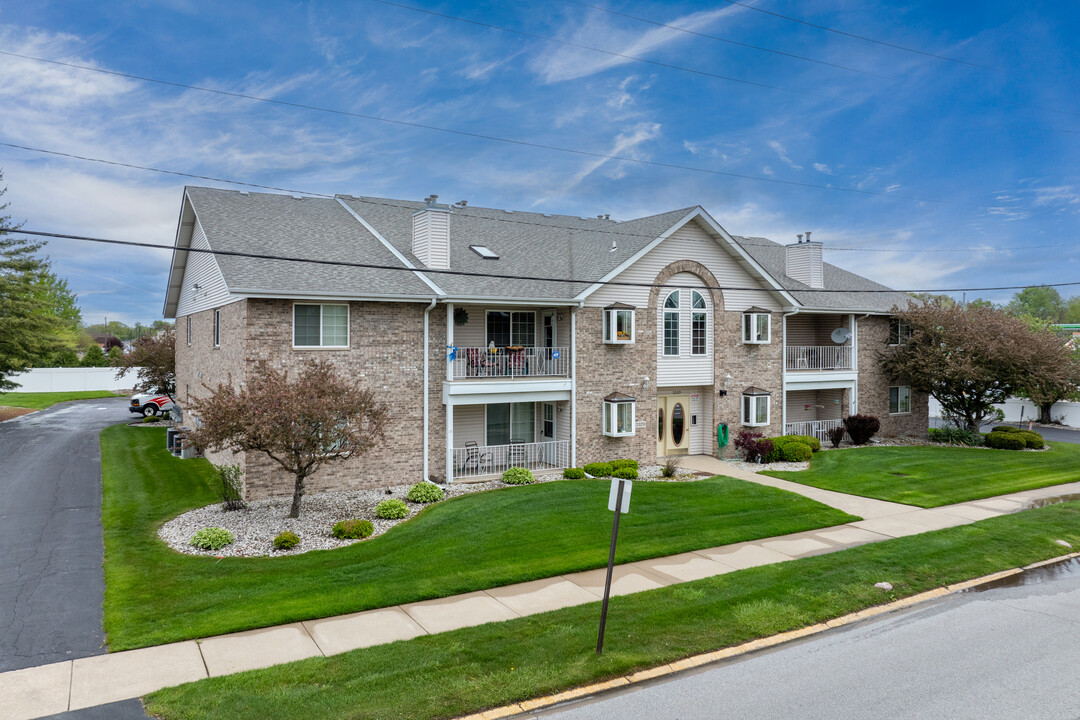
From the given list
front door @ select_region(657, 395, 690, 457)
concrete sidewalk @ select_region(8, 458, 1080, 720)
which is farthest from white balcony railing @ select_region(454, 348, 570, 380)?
concrete sidewalk @ select_region(8, 458, 1080, 720)

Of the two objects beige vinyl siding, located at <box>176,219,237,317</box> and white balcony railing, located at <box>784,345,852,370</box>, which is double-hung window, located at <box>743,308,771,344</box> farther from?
beige vinyl siding, located at <box>176,219,237,317</box>

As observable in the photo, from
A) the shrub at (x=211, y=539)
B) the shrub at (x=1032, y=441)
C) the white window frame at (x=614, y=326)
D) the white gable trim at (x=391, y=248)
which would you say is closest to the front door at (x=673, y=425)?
the white window frame at (x=614, y=326)

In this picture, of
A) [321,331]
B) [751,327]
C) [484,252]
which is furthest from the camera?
[751,327]

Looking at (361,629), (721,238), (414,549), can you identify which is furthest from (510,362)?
(361,629)

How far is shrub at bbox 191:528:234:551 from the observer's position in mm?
12391

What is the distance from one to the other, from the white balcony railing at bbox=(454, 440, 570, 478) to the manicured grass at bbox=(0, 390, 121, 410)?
34169 millimetres

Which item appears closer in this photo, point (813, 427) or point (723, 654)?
point (723, 654)

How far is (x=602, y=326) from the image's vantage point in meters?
20.7

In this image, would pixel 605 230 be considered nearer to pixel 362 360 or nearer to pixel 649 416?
pixel 649 416

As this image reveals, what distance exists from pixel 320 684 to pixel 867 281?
99.7 ft

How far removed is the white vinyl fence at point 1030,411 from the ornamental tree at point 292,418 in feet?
110

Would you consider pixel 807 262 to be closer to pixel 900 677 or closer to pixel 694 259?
pixel 694 259

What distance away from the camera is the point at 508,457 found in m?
20.4

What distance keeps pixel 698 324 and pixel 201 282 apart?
55.4 feet
